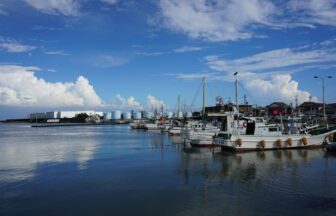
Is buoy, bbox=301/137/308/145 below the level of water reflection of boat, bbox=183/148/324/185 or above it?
above

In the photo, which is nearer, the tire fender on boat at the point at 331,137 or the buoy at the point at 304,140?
the buoy at the point at 304,140

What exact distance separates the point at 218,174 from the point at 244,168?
14.6 feet

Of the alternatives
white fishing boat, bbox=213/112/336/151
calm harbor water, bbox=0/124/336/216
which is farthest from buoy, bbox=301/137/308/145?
calm harbor water, bbox=0/124/336/216

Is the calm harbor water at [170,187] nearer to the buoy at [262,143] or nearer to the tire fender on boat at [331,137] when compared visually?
the buoy at [262,143]

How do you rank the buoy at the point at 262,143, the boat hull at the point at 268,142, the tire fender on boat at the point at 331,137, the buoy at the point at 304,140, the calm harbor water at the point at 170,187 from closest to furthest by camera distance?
the calm harbor water at the point at 170,187, the boat hull at the point at 268,142, the buoy at the point at 262,143, the buoy at the point at 304,140, the tire fender on boat at the point at 331,137

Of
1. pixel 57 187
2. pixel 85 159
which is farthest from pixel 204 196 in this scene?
pixel 85 159

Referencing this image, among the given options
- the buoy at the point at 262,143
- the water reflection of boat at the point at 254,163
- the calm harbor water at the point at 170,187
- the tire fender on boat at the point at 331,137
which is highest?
the tire fender on boat at the point at 331,137

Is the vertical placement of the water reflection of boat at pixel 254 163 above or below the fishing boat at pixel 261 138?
below

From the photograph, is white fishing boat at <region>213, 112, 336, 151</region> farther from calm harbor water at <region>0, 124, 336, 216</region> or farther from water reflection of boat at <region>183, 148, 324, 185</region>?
calm harbor water at <region>0, 124, 336, 216</region>

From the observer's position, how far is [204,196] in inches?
874

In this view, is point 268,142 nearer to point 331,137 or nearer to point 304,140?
point 304,140

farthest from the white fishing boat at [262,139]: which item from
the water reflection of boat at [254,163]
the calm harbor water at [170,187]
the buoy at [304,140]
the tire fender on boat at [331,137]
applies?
the calm harbor water at [170,187]

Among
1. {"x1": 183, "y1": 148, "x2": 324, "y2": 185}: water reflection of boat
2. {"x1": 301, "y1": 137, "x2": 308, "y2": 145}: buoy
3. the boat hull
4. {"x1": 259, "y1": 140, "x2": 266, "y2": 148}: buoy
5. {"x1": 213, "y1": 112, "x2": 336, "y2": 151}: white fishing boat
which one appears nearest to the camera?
{"x1": 183, "y1": 148, "x2": 324, "y2": 185}: water reflection of boat

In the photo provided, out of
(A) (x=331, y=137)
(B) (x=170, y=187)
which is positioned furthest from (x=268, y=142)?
(B) (x=170, y=187)
